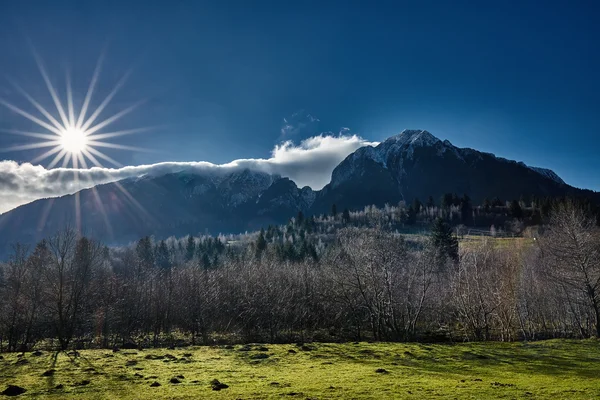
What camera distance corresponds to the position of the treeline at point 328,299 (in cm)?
4947

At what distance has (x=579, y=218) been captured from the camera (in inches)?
2041

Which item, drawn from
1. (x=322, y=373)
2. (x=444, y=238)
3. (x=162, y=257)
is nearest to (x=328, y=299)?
(x=322, y=373)

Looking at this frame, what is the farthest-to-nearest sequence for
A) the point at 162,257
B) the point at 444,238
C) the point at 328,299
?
1. the point at 162,257
2. the point at 444,238
3. the point at 328,299

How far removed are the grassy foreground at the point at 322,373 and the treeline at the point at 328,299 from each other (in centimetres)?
1663

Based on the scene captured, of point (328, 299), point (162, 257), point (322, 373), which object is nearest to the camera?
point (322, 373)

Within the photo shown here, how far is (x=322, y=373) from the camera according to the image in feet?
74.9

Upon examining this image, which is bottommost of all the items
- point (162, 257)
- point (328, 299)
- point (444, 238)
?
point (162, 257)

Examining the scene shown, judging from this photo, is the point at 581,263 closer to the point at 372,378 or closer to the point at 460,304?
the point at 460,304

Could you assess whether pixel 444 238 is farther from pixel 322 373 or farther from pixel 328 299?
pixel 322 373

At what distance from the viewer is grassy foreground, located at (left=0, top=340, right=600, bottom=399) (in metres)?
16.8

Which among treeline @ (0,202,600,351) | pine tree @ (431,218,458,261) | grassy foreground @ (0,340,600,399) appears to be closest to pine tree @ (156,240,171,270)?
treeline @ (0,202,600,351)

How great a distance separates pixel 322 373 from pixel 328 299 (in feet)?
146

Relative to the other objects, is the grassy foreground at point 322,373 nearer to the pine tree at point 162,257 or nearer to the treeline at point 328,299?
the treeline at point 328,299

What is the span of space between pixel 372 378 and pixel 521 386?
299 inches
